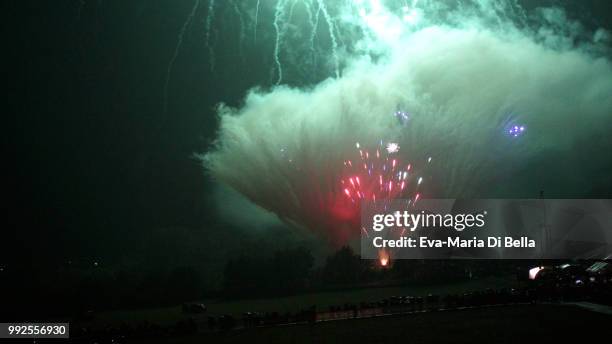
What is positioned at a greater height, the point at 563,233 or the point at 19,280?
the point at 563,233

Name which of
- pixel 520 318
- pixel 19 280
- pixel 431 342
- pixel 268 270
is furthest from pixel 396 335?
pixel 19 280

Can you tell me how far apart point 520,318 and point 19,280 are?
6887cm

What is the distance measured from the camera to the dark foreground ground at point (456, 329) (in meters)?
18.1

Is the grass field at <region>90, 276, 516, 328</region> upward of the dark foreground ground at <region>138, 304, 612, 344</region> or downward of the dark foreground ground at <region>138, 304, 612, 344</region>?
downward

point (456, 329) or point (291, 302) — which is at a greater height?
point (456, 329)

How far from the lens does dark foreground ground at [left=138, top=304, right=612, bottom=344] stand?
1812 centimetres

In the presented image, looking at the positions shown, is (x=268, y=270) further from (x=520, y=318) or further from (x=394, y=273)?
(x=520, y=318)

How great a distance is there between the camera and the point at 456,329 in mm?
21016

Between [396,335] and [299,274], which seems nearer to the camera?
[396,335]

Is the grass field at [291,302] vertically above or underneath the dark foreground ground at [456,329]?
underneath

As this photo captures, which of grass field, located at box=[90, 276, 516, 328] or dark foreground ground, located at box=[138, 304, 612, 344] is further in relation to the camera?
grass field, located at box=[90, 276, 516, 328]

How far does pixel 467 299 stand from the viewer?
30797mm

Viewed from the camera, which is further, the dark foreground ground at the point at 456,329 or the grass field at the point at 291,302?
the grass field at the point at 291,302

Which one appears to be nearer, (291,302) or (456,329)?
(456,329)
